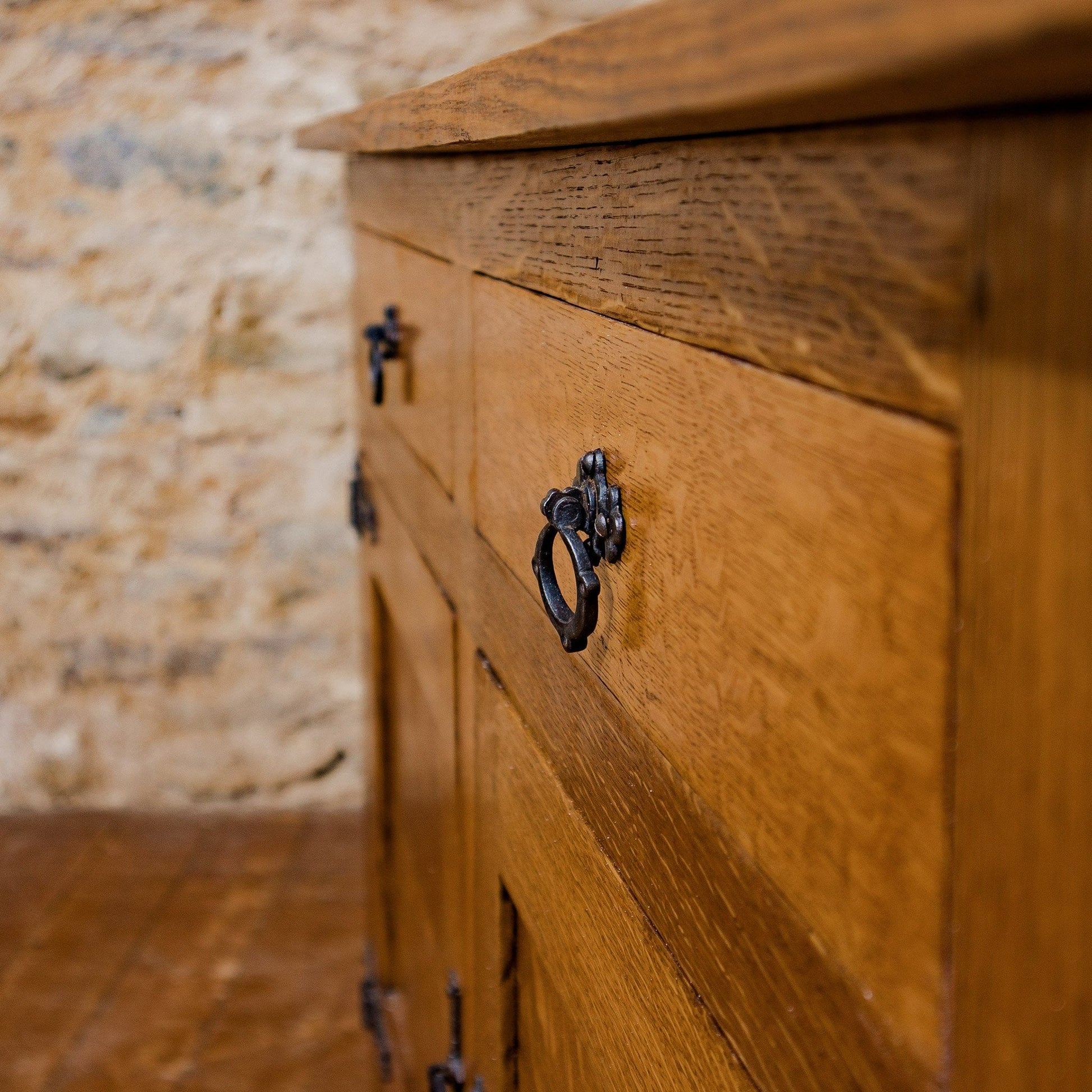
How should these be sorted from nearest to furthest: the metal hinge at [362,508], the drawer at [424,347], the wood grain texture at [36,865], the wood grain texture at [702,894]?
1. the wood grain texture at [702,894]
2. the drawer at [424,347]
3. the metal hinge at [362,508]
4. the wood grain texture at [36,865]

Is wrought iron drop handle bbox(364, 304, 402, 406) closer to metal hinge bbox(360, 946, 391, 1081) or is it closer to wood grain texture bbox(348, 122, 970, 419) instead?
wood grain texture bbox(348, 122, 970, 419)

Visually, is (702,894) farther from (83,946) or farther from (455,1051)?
(83,946)

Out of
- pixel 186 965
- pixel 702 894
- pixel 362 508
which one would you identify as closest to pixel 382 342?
pixel 362 508

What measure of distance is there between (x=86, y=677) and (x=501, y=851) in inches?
66.2

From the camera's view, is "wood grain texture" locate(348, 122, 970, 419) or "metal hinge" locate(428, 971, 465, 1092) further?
"metal hinge" locate(428, 971, 465, 1092)

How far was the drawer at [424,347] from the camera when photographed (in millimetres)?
860

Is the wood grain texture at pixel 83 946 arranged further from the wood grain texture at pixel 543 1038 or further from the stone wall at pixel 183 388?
the wood grain texture at pixel 543 1038

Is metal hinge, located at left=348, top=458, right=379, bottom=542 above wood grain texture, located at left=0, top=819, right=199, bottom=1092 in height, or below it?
above

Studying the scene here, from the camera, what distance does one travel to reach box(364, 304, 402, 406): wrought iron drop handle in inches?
43.4

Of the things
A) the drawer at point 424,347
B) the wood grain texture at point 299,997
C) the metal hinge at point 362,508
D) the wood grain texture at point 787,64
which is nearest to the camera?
the wood grain texture at point 787,64

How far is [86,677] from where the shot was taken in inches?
88.3

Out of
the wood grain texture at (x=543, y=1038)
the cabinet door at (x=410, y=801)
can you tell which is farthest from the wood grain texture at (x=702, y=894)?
the cabinet door at (x=410, y=801)

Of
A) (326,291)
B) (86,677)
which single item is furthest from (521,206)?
(86,677)

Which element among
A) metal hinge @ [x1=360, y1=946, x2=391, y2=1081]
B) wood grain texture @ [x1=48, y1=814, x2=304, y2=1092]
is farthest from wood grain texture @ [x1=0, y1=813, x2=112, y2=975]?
metal hinge @ [x1=360, y1=946, x2=391, y2=1081]
